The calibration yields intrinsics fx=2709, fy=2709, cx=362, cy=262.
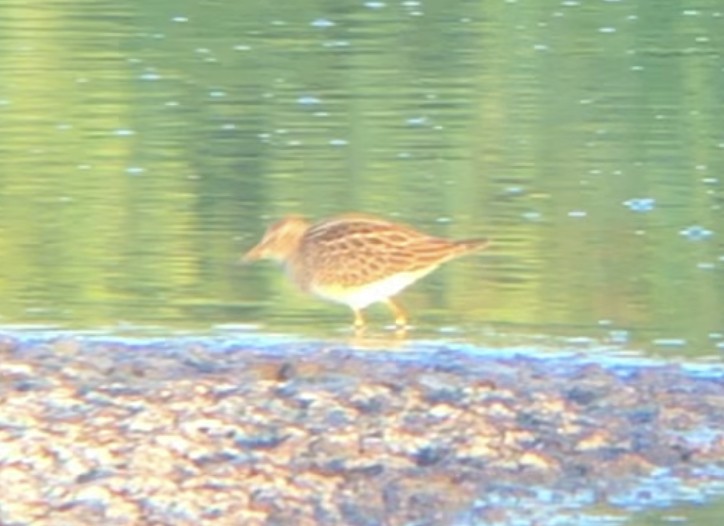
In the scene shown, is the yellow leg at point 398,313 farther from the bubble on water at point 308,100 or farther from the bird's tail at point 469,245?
the bubble on water at point 308,100

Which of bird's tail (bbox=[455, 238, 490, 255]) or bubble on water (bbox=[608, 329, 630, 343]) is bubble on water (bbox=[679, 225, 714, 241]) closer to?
bird's tail (bbox=[455, 238, 490, 255])

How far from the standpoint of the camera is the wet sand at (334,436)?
871cm

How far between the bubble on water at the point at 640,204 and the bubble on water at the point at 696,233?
0.61 m

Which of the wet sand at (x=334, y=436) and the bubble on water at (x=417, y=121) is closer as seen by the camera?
the wet sand at (x=334, y=436)

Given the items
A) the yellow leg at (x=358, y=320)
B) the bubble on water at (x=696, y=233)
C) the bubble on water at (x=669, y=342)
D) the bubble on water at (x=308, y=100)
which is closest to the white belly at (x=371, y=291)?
the yellow leg at (x=358, y=320)

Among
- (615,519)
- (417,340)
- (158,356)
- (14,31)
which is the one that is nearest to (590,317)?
(417,340)

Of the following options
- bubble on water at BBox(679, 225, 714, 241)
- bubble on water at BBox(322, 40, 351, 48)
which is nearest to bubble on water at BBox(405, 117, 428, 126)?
bubble on water at BBox(679, 225, 714, 241)

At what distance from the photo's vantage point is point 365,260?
11539mm

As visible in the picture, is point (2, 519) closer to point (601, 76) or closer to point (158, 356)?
point (158, 356)

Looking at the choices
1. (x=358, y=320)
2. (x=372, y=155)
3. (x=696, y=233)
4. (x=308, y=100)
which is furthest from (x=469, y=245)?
(x=308, y=100)

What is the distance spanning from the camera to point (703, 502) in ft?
29.6

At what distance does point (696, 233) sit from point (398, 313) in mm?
2308

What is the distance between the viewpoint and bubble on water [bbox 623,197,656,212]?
14250 millimetres

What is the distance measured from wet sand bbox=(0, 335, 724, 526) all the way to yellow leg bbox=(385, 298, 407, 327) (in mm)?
970
